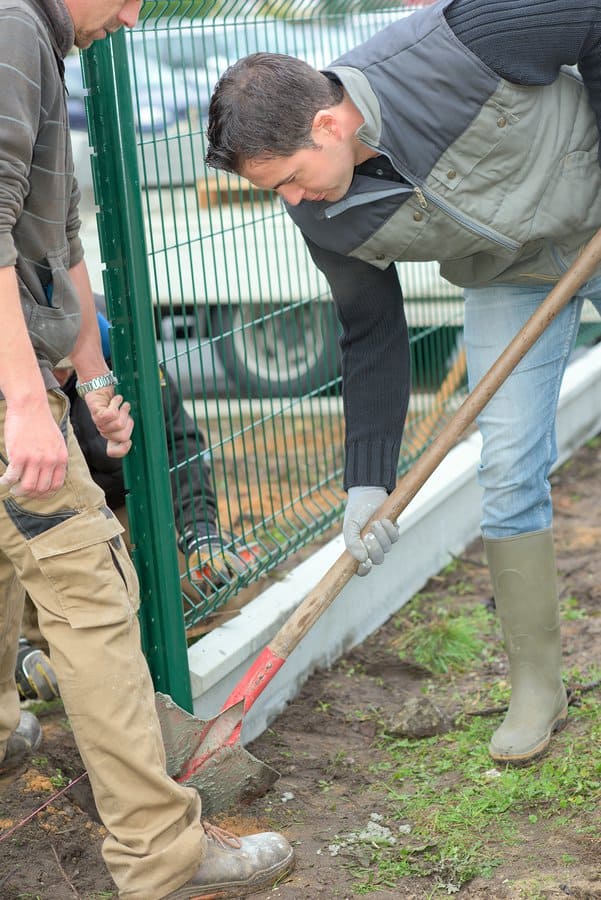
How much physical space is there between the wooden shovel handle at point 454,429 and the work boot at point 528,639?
1.38 feet

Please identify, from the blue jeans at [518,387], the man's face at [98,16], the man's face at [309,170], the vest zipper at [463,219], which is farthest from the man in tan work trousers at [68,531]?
the blue jeans at [518,387]

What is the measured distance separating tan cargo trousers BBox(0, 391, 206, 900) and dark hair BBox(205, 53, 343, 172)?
637mm

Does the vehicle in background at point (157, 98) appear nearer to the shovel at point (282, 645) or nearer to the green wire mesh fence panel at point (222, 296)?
the green wire mesh fence panel at point (222, 296)

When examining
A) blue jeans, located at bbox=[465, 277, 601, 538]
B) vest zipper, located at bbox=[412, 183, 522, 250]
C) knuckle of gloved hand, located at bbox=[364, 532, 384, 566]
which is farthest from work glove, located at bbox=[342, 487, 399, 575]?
vest zipper, located at bbox=[412, 183, 522, 250]

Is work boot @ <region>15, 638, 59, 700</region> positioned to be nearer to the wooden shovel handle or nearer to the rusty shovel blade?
the rusty shovel blade

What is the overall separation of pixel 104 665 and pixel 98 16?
127 cm

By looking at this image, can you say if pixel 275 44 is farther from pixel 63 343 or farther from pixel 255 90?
pixel 63 343

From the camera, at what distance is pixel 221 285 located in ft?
10.5

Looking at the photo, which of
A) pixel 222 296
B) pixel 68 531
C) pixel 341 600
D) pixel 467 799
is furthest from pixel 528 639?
pixel 68 531

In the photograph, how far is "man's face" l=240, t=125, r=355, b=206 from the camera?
2.37 metres

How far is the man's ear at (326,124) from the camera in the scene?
2.36 metres

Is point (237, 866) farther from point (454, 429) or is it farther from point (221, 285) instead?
point (221, 285)

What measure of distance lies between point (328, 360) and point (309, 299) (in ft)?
0.70

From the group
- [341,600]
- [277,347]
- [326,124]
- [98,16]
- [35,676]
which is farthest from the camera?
[341,600]
